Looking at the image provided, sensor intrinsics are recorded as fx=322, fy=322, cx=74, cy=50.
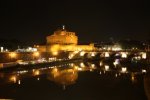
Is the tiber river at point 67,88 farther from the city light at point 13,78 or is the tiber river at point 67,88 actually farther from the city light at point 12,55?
the city light at point 12,55

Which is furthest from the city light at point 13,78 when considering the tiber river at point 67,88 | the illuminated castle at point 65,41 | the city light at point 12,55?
the illuminated castle at point 65,41

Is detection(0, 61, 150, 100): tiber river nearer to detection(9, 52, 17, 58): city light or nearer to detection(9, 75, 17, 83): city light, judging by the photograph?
detection(9, 75, 17, 83): city light

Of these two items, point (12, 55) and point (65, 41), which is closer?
point (12, 55)

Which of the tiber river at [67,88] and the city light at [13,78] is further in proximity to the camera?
the city light at [13,78]

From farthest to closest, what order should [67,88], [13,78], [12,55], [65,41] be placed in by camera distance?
1. [65,41]
2. [12,55]
3. [13,78]
4. [67,88]

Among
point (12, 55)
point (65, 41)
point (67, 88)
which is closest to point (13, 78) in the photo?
point (67, 88)

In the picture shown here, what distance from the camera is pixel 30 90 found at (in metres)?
19.4

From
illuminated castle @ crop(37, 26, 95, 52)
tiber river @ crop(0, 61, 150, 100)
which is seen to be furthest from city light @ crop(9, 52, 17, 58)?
illuminated castle @ crop(37, 26, 95, 52)

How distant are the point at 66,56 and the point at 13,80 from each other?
89.8 feet

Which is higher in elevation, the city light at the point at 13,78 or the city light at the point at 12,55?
the city light at the point at 12,55

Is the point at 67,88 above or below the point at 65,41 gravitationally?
below

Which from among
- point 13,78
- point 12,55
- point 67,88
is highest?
point 12,55

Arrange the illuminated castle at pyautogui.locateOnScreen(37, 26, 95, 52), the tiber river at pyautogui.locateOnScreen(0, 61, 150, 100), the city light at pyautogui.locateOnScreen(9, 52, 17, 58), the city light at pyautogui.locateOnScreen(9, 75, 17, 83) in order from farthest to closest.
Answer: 1. the illuminated castle at pyautogui.locateOnScreen(37, 26, 95, 52)
2. the city light at pyautogui.locateOnScreen(9, 52, 17, 58)
3. the city light at pyautogui.locateOnScreen(9, 75, 17, 83)
4. the tiber river at pyautogui.locateOnScreen(0, 61, 150, 100)

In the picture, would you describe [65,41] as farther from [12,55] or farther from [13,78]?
[13,78]
